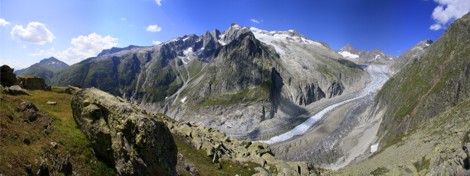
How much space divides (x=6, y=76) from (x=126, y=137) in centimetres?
2520

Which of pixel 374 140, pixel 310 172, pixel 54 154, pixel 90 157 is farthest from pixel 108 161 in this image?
pixel 374 140

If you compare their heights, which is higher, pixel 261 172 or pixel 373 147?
pixel 261 172

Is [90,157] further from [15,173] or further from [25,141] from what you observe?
[15,173]

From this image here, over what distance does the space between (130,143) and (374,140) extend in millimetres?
163831

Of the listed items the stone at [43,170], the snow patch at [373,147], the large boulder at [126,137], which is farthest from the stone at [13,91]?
the snow patch at [373,147]

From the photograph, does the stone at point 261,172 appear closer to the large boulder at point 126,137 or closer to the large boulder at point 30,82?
the large boulder at point 126,137

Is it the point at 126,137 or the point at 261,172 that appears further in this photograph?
the point at 261,172

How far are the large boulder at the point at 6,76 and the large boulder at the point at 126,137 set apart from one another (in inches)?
769

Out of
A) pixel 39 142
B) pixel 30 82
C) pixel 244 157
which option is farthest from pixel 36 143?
pixel 244 157

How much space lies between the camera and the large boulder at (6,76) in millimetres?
42822

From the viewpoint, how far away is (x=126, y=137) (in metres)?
28.2

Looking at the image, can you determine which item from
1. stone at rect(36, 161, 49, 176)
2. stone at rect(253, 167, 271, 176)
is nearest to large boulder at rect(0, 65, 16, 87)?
stone at rect(36, 161, 49, 176)

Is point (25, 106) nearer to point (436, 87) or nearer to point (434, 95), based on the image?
point (434, 95)

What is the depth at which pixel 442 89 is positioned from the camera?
147000 mm
